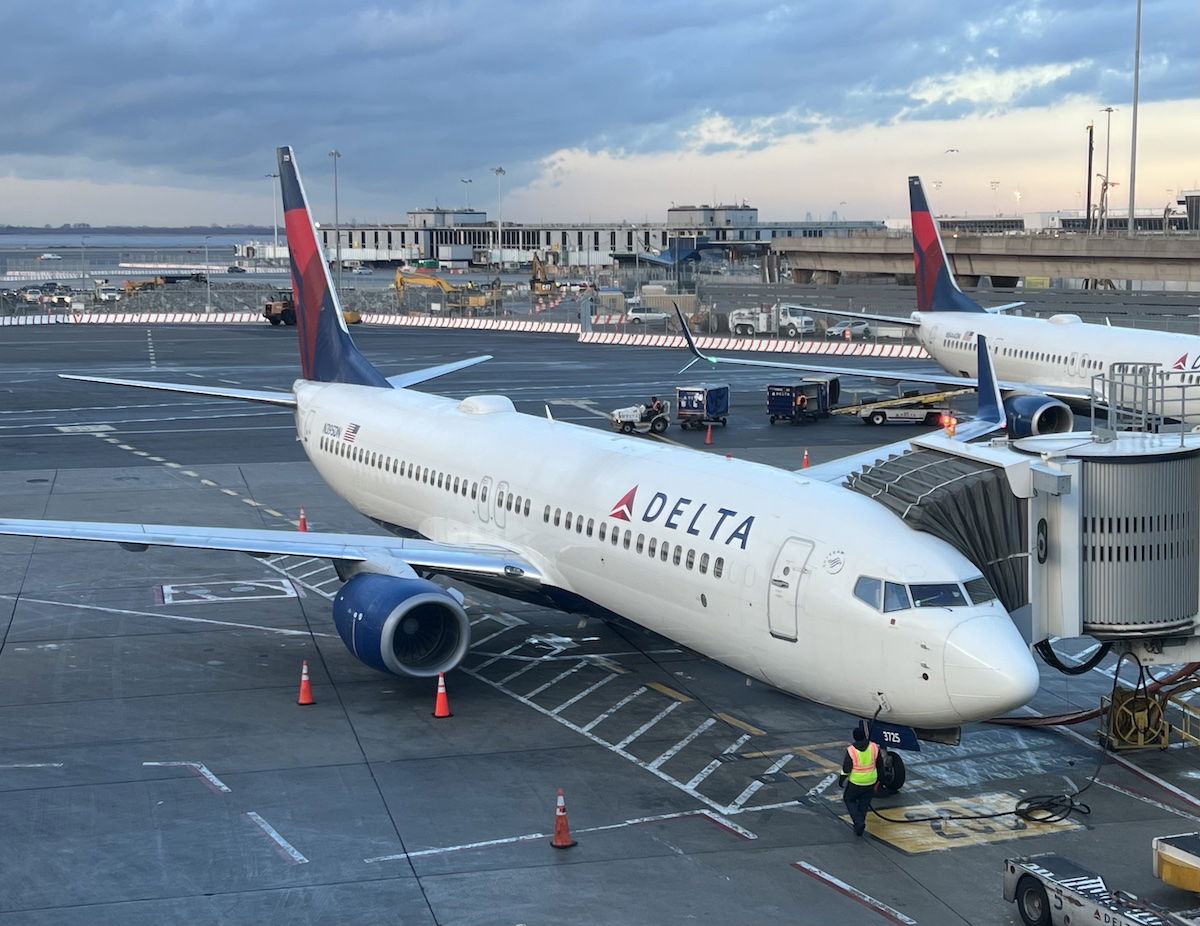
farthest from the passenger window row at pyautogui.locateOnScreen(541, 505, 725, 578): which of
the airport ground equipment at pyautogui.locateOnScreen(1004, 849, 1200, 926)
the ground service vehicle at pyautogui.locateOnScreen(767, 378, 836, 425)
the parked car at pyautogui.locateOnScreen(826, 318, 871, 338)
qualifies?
the parked car at pyautogui.locateOnScreen(826, 318, 871, 338)

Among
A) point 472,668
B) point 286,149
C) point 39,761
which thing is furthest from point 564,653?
point 286,149

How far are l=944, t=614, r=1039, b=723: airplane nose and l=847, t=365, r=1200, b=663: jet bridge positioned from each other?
1682mm

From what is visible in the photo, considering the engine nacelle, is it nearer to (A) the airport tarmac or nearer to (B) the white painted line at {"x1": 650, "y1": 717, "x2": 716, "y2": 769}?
(A) the airport tarmac

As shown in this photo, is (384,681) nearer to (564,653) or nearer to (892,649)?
(564,653)

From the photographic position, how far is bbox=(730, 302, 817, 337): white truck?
359 ft

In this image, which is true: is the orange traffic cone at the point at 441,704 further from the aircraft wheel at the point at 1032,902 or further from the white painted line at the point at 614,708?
the aircraft wheel at the point at 1032,902

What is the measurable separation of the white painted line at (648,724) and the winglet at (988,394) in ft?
46.9

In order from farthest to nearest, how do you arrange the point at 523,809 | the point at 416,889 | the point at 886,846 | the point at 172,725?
1. the point at 172,725
2. the point at 523,809
3. the point at 886,846
4. the point at 416,889

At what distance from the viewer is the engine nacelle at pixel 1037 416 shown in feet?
171

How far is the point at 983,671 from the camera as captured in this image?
1931 centimetres

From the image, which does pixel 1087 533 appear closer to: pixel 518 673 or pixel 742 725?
pixel 742 725

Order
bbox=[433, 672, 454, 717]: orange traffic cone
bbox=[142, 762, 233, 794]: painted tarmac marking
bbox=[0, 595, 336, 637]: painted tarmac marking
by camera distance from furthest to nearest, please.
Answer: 1. bbox=[0, 595, 336, 637]: painted tarmac marking
2. bbox=[433, 672, 454, 717]: orange traffic cone
3. bbox=[142, 762, 233, 794]: painted tarmac marking

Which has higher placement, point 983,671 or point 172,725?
point 983,671

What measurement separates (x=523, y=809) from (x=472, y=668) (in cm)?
745
